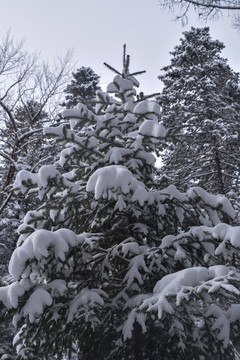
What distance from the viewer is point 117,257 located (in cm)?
489

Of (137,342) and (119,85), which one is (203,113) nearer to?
(119,85)

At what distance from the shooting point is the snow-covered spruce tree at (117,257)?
393cm

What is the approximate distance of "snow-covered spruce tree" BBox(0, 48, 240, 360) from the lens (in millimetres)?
3932

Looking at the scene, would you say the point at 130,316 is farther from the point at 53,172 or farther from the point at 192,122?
the point at 192,122

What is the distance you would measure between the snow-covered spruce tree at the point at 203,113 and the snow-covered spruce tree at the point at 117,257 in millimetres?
6078

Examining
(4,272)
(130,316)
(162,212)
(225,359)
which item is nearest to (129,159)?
(162,212)

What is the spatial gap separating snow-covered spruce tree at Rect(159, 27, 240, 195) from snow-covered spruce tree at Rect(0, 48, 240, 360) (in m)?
6.08

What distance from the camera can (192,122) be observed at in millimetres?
12594

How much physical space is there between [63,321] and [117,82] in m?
4.12

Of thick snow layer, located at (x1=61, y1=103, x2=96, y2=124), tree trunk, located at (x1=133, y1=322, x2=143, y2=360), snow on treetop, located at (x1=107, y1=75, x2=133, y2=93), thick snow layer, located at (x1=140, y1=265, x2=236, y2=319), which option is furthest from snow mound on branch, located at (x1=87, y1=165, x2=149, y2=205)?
snow on treetop, located at (x1=107, y1=75, x2=133, y2=93)

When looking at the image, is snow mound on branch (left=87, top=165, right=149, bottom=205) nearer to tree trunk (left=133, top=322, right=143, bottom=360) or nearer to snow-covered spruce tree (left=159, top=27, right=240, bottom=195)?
tree trunk (left=133, top=322, right=143, bottom=360)

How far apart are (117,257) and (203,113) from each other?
8834 millimetres

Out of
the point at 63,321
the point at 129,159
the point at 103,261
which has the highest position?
the point at 129,159

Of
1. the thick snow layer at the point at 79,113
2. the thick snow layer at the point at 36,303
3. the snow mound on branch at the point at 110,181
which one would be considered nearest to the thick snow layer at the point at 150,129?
the snow mound on branch at the point at 110,181
